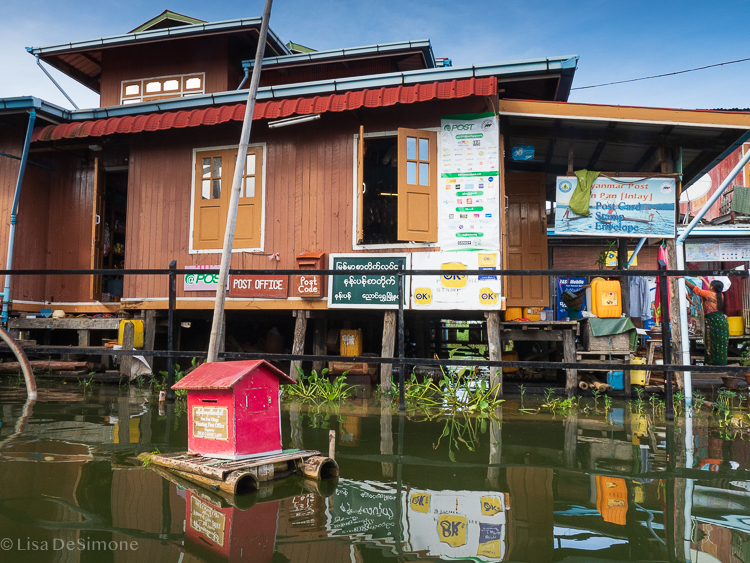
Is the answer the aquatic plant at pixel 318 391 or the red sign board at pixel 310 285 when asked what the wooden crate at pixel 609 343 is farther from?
the red sign board at pixel 310 285

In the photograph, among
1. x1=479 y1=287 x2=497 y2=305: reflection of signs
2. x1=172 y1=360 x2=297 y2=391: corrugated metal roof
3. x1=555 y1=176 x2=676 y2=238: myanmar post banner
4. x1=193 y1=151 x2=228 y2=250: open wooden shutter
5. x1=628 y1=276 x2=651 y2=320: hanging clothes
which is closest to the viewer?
x1=172 y1=360 x2=297 y2=391: corrugated metal roof

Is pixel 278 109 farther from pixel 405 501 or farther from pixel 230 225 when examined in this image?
pixel 405 501

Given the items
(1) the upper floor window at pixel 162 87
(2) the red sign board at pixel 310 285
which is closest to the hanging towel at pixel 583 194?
(2) the red sign board at pixel 310 285

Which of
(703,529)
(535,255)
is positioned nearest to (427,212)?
(535,255)

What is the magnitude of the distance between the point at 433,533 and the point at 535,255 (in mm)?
8141

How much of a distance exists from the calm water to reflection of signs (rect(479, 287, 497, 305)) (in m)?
2.92

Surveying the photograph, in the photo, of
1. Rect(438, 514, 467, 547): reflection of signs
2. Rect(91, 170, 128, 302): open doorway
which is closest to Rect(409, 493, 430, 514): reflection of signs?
Rect(438, 514, 467, 547): reflection of signs

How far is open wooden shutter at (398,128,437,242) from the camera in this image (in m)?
7.72

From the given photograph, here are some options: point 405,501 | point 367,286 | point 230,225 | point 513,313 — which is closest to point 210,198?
point 230,225

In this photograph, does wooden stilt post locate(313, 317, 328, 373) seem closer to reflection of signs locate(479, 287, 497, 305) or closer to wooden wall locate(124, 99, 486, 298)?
wooden wall locate(124, 99, 486, 298)

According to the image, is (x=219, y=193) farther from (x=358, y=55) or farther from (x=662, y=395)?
(x=662, y=395)

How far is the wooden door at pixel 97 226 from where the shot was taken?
31.1ft

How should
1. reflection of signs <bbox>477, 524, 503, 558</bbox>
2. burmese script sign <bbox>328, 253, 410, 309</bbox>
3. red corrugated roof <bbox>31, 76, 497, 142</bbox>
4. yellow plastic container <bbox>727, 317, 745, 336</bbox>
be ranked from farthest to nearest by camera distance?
1. yellow plastic container <bbox>727, 317, 745, 336</bbox>
2. burmese script sign <bbox>328, 253, 410, 309</bbox>
3. red corrugated roof <bbox>31, 76, 497, 142</bbox>
4. reflection of signs <bbox>477, 524, 503, 558</bbox>

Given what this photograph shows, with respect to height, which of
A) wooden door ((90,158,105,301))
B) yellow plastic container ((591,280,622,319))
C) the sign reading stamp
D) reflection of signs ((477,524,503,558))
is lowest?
reflection of signs ((477,524,503,558))
